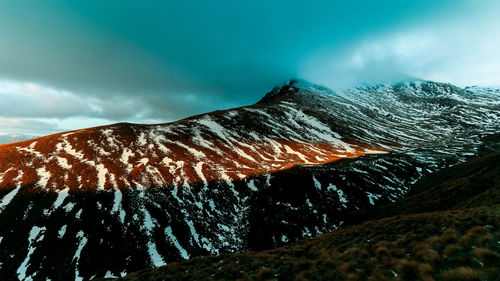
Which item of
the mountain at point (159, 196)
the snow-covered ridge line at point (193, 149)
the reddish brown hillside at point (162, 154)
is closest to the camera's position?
the mountain at point (159, 196)

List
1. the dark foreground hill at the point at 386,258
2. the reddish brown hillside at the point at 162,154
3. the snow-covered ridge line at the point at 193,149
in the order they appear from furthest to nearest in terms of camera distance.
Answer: the snow-covered ridge line at the point at 193,149
the reddish brown hillside at the point at 162,154
the dark foreground hill at the point at 386,258

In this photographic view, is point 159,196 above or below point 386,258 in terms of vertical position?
above

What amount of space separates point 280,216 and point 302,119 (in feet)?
380

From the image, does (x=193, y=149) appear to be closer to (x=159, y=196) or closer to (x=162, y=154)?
(x=162, y=154)

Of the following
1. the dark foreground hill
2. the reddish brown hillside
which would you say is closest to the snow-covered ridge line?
the reddish brown hillside

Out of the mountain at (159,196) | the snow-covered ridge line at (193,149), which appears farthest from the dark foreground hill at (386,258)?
the snow-covered ridge line at (193,149)

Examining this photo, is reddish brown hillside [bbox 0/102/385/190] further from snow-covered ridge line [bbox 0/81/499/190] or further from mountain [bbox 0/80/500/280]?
mountain [bbox 0/80/500/280]

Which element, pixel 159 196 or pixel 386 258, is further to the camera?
pixel 159 196

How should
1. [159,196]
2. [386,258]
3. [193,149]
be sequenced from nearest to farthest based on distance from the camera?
[386,258]
[159,196]
[193,149]

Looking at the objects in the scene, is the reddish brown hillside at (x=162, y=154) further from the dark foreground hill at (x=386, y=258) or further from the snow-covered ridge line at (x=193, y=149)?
the dark foreground hill at (x=386, y=258)

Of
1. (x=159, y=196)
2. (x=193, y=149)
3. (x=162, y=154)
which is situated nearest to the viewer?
(x=159, y=196)

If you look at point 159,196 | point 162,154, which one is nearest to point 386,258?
point 159,196

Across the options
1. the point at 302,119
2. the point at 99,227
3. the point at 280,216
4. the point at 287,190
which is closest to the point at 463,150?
the point at 302,119

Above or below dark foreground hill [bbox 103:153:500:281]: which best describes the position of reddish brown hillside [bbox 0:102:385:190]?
above
